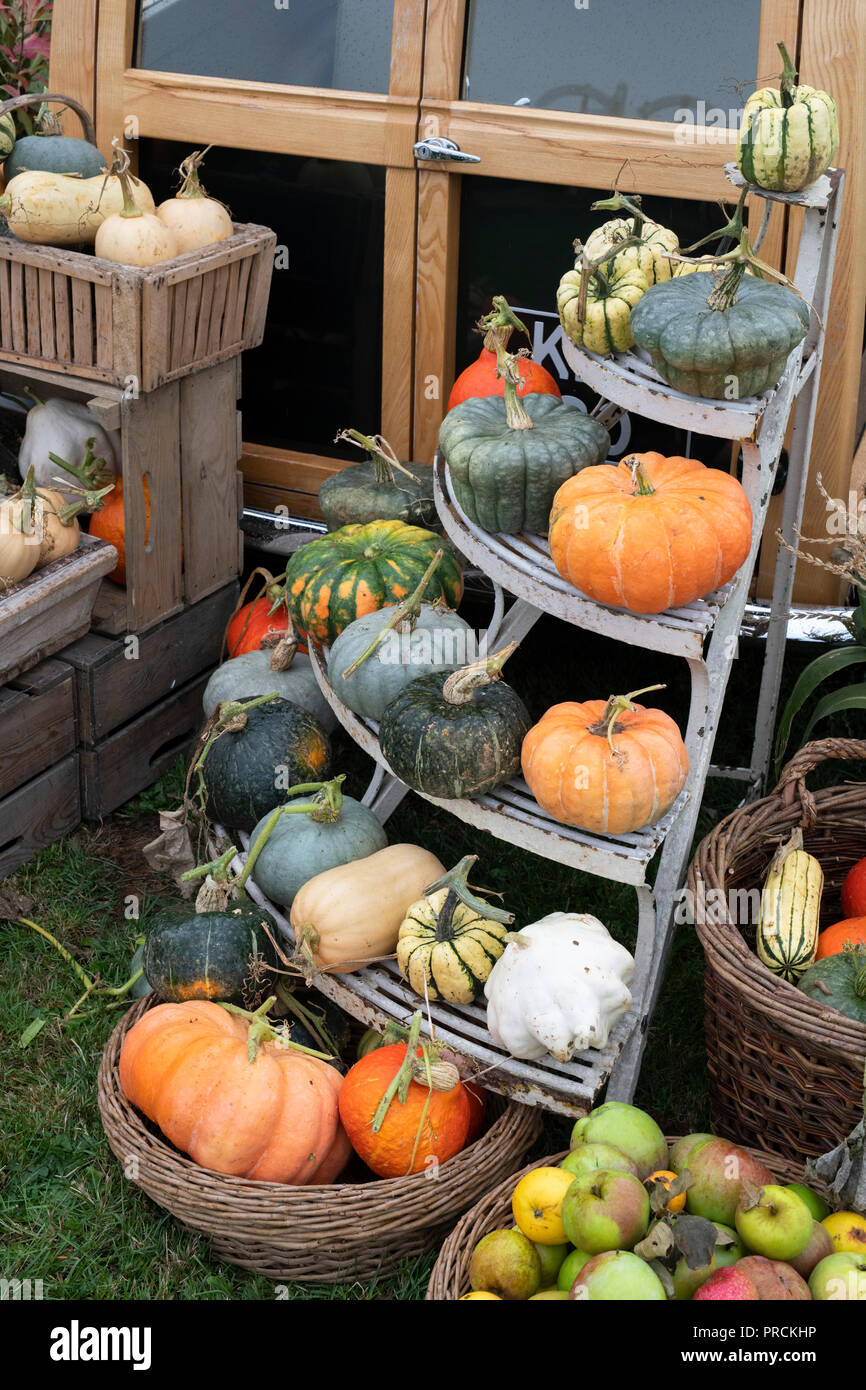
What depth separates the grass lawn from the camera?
2840 millimetres

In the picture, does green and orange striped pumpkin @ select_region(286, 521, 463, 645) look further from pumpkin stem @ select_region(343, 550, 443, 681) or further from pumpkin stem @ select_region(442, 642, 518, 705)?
pumpkin stem @ select_region(442, 642, 518, 705)

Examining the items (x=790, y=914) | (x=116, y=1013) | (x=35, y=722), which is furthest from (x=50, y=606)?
(x=790, y=914)

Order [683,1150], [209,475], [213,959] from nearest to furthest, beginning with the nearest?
[683,1150], [213,959], [209,475]

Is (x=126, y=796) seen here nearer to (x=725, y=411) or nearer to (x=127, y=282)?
(x=127, y=282)

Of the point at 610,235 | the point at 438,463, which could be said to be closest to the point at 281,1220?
the point at 438,463

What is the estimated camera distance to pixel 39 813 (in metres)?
3.91

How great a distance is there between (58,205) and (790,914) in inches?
102

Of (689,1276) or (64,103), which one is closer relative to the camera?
(689,1276)

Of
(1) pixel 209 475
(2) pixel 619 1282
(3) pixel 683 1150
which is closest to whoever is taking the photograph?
(2) pixel 619 1282

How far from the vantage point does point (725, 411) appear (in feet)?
9.11

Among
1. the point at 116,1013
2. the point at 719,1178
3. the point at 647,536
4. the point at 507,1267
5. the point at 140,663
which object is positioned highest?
the point at 647,536

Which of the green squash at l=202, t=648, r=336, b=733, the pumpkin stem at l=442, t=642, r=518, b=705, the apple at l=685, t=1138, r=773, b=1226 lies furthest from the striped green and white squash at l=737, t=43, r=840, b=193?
the apple at l=685, t=1138, r=773, b=1226

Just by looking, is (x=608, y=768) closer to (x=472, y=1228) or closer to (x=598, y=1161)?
(x=598, y=1161)
